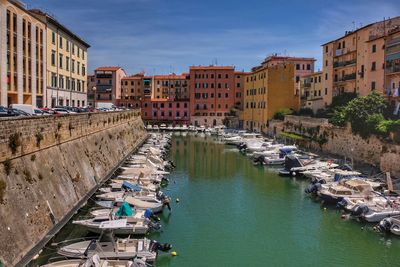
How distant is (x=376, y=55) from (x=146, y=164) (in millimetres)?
33334

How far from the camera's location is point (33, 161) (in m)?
23.9

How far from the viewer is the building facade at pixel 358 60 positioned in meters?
55.6

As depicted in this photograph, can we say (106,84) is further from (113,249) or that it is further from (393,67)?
(113,249)

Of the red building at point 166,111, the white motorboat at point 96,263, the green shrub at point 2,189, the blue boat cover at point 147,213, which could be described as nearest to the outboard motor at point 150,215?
the blue boat cover at point 147,213

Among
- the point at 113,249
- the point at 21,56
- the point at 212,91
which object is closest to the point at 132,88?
→ the point at 212,91

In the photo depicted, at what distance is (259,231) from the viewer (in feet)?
87.3

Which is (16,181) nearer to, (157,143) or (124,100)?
(157,143)

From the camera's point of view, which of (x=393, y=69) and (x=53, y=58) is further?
(x=53, y=58)

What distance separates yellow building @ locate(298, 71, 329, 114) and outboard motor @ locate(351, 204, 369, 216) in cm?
4600

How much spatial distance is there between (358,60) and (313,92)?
727 inches

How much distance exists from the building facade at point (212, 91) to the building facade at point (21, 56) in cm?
6548

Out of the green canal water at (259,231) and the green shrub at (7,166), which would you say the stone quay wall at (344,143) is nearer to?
the green canal water at (259,231)

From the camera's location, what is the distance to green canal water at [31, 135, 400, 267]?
22250mm

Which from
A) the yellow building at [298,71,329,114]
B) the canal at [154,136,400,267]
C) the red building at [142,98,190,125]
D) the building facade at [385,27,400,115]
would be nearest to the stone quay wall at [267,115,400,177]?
the yellow building at [298,71,329,114]
